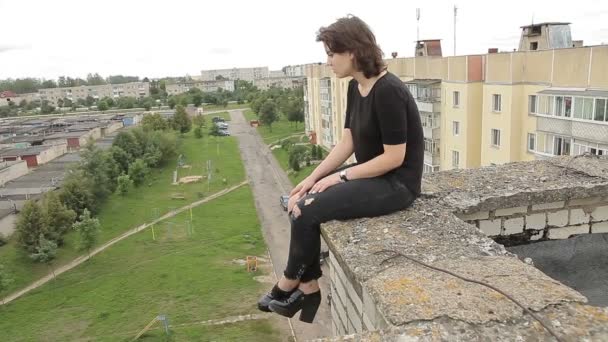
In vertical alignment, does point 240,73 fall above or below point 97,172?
above

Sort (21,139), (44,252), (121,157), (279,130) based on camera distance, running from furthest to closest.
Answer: (279,130), (21,139), (121,157), (44,252)

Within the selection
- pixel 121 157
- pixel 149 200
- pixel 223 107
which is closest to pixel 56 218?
pixel 149 200

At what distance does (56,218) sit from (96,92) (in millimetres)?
115199

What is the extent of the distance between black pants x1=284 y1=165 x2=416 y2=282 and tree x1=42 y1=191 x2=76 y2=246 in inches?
918

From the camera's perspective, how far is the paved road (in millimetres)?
14804

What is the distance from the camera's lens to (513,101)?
60.4 feet

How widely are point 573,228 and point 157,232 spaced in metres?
23.7

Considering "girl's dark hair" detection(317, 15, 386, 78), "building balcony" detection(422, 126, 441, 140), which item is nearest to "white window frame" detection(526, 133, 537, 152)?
"building balcony" detection(422, 126, 441, 140)

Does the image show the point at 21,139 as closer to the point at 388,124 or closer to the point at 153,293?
the point at 153,293

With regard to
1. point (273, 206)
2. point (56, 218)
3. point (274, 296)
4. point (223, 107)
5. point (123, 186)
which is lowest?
point (273, 206)

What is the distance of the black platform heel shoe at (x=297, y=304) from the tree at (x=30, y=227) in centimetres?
2222

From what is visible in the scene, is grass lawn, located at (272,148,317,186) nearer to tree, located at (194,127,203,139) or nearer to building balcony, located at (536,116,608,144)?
building balcony, located at (536,116,608,144)

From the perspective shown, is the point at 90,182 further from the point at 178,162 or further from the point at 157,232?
the point at 178,162

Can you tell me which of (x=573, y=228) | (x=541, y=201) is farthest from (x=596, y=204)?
(x=541, y=201)
